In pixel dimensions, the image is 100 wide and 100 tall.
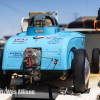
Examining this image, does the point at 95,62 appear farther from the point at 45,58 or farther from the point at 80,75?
the point at 45,58

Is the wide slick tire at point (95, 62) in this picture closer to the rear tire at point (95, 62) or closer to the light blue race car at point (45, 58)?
the rear tire at point (95, 62)

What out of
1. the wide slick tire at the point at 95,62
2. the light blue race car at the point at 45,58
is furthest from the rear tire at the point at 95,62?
the light blue race car at the point at 45,58

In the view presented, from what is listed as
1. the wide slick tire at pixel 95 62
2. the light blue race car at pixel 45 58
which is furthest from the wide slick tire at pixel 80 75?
the wide slick tire at pixel 95 62

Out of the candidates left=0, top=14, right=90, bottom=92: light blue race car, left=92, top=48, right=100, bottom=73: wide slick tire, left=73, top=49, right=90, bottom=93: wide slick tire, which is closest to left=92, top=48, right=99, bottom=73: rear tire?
left=92, top=48, right=100, bottom=73: wide slick tire

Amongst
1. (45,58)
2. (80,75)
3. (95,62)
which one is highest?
(45,58)

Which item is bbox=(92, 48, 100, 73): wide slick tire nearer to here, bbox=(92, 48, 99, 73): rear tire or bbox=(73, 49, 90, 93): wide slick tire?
bbox=(92, 48, 99, 73): rear tire

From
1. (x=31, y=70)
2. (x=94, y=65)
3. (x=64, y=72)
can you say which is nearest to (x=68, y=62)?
(x=64, y=72)

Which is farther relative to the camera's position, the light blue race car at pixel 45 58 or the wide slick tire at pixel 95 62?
the wide slick tire at pixel 95 62

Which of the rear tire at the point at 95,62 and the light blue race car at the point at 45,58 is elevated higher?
the light blue race car at the point at 45,58

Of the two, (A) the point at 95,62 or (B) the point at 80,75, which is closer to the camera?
(B) the point at 80,75

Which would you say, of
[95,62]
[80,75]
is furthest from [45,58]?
[95,62]

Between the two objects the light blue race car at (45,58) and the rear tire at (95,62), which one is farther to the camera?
the rear tire at (95,62)

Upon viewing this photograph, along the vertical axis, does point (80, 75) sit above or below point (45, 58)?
below

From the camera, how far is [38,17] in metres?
4.89
